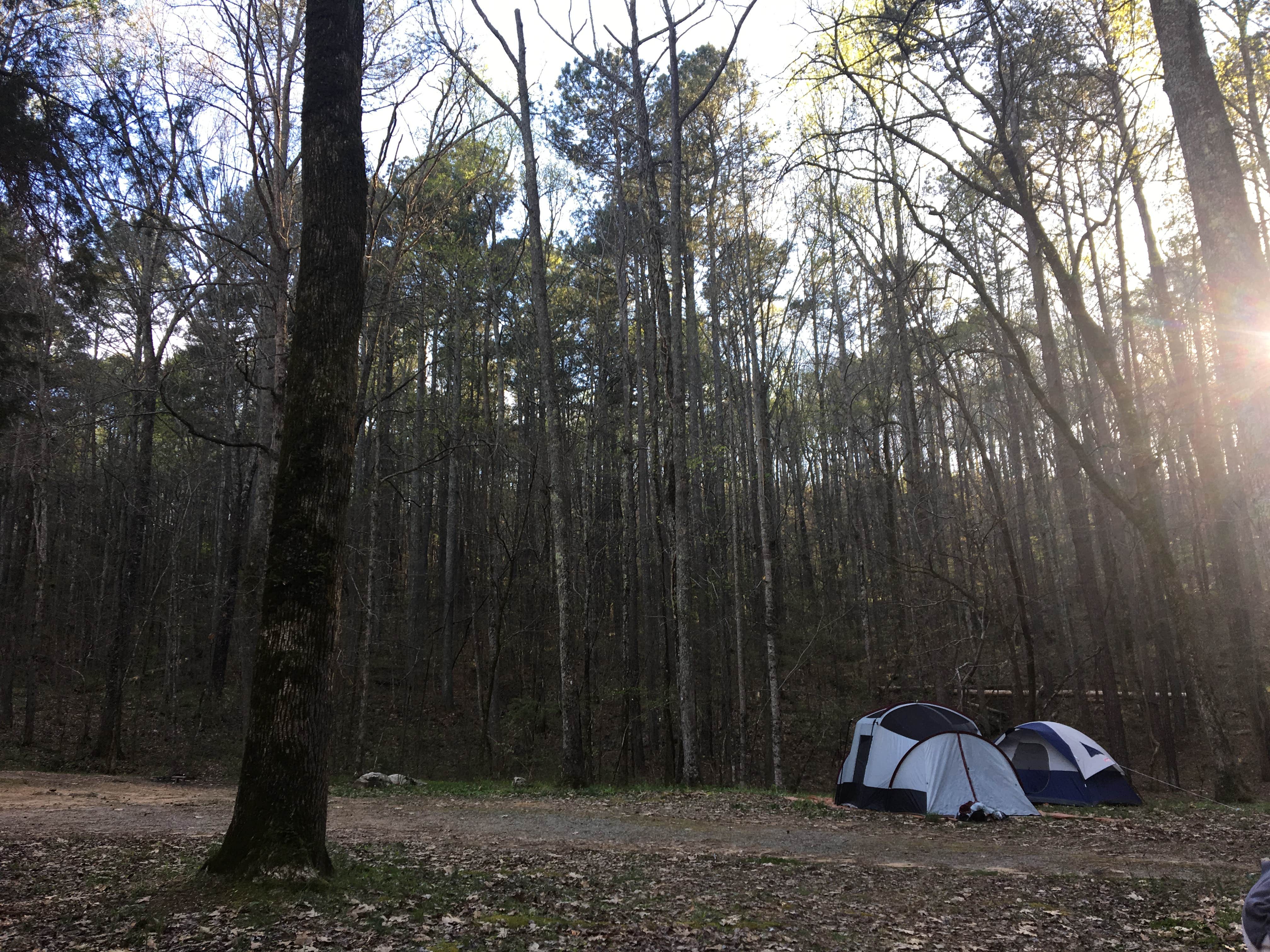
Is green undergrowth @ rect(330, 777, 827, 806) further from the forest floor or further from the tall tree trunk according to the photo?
the tall tree trunk

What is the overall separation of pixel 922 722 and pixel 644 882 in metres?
6.32

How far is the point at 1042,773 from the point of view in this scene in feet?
35.6

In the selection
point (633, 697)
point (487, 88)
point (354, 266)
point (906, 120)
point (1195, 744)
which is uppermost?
point (487, 88)

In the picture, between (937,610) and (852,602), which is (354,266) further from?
(852,602)

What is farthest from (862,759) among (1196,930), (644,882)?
(1196,930)

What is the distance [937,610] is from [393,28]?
1586cm

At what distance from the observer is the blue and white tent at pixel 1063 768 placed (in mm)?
10328

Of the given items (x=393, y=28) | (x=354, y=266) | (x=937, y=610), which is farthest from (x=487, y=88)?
(x=937, y=610)

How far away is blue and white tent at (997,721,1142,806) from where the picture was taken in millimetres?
10328

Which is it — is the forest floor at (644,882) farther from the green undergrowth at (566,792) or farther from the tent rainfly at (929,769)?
the green undergrowth at (566,792)

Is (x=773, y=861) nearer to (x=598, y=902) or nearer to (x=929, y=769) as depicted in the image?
(x=598, y=902)

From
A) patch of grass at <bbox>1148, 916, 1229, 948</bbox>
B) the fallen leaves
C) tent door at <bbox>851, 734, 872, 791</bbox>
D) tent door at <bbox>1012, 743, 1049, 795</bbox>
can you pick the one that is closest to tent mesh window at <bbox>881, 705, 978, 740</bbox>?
tent door at <bbox>851, 734, 872, 791</bbox>

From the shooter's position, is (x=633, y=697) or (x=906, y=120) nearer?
(x=906, y=120)

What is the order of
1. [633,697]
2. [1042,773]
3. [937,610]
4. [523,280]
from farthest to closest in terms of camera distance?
1. [523,280]
2. [937,610]
3. [633,697]
4. [1042,773]
